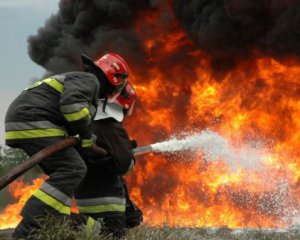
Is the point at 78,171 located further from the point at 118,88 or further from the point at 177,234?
the point at 177,234

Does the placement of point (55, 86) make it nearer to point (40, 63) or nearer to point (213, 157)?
point (213, 157)

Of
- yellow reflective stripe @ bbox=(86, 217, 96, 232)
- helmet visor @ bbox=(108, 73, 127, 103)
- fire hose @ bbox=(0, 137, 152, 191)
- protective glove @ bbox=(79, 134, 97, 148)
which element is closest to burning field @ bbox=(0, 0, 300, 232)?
helmet visor @ bbox=(108, 73, 127, 103)

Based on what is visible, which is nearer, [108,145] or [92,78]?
[92,78]

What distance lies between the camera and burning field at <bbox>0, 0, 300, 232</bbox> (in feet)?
36.4

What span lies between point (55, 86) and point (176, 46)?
9.69 metres

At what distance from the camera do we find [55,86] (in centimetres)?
431

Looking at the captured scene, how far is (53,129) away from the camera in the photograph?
4199 mm

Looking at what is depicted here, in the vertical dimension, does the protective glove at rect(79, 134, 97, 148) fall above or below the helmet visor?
above

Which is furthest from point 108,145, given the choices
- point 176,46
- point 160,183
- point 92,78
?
point 176,46

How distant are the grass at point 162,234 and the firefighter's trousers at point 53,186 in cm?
10

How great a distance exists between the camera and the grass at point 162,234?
3920 mm

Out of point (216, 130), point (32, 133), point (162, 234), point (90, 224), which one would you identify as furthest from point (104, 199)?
point (216, 130)

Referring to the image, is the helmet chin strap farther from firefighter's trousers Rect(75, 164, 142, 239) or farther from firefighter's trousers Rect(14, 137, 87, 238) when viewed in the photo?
firefighter's trousers Rect(14, 137, 87, 238)

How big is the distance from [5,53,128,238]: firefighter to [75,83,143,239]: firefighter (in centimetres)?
40
